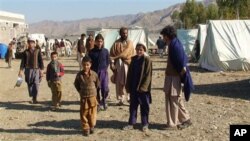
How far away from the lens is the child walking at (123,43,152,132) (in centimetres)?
811

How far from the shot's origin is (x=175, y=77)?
8055 millimetres

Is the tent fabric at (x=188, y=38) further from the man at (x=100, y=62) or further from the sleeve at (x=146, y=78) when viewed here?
the sleeve at (x=146, y=78)

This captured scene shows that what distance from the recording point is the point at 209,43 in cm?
2055

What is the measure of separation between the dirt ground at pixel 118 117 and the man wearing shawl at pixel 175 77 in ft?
1.11

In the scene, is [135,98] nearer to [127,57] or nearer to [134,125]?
[134,125]

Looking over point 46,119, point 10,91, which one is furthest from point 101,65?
point 10,91

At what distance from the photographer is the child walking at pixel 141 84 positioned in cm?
811

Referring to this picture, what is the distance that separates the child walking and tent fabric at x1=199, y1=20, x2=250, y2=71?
1187 centimetres

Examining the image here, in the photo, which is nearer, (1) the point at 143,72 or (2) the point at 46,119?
(1) the point at 143,72

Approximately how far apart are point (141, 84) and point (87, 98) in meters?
0.95

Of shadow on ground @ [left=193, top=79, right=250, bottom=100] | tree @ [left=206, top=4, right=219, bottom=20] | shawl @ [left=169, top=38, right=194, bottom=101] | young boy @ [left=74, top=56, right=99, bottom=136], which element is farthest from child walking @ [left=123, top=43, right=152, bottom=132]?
tree @ [left=206, top=4, right=219, bottom=20]

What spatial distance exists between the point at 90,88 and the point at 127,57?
2.52 metres

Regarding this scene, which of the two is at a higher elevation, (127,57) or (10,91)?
(127,57)

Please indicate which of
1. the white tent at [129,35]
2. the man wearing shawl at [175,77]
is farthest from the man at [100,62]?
the white tent at [129,35]
